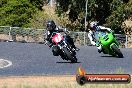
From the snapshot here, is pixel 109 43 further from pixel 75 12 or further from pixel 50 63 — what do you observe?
pixel 75 12

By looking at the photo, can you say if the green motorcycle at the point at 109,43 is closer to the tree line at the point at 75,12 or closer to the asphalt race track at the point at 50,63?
the asphalt race track at the point at 50,63

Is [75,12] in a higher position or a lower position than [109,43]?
lower

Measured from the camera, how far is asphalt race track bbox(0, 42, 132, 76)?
20.3 m

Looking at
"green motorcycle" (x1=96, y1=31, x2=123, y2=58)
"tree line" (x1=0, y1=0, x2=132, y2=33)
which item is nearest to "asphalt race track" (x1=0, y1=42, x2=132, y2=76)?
"green motorcycle" (x1=96, y1=31, x2=123, y2=58)

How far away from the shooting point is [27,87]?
14.5 metres

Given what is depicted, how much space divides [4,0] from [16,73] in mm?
34555

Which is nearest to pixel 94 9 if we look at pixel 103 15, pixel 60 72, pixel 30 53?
pixel 103 15

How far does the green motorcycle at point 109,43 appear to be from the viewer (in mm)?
24859

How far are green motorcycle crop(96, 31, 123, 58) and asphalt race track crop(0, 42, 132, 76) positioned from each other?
335mm

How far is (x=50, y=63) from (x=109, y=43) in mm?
3550

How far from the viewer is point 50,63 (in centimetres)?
2319

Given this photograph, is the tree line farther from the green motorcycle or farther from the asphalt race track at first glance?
the green motorcycle

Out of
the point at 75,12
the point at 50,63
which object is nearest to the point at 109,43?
the point at 50,63

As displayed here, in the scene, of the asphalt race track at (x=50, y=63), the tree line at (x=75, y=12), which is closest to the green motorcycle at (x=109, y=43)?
the asphalt race track at (x=50, y=63)
